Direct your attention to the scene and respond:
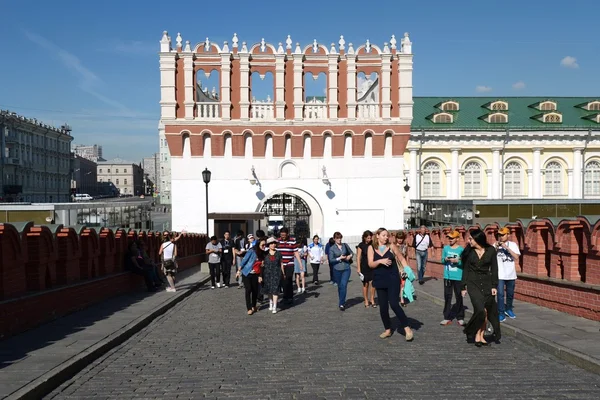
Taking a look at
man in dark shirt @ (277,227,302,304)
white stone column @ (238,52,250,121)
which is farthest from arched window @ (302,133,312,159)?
man in dark shirt @ (277,227,302,304)

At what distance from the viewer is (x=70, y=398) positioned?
725cm

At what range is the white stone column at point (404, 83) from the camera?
4169cm

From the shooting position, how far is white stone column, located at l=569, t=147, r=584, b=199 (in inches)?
2367

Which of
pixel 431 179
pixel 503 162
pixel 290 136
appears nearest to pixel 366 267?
pixel 290 136

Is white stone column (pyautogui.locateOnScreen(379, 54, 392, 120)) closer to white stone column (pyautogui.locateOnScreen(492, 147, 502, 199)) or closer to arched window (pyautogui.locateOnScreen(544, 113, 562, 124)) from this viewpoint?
white stone column (pyautogui.locateOnScreen(492, 147, 502, 199))

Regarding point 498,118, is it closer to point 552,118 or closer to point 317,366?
point 552,118

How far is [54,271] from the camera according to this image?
13078 millimetres

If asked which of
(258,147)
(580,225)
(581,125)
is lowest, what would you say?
(580,225)

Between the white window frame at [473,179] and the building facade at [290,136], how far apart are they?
19.7 m

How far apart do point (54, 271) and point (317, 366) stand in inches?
265

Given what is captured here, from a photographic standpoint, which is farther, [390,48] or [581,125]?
[581,125]

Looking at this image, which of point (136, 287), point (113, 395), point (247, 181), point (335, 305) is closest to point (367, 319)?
point (335, 305)

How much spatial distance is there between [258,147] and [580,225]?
30253 millimetres

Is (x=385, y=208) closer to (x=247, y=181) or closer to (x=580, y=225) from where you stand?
(x=247, y=181)
